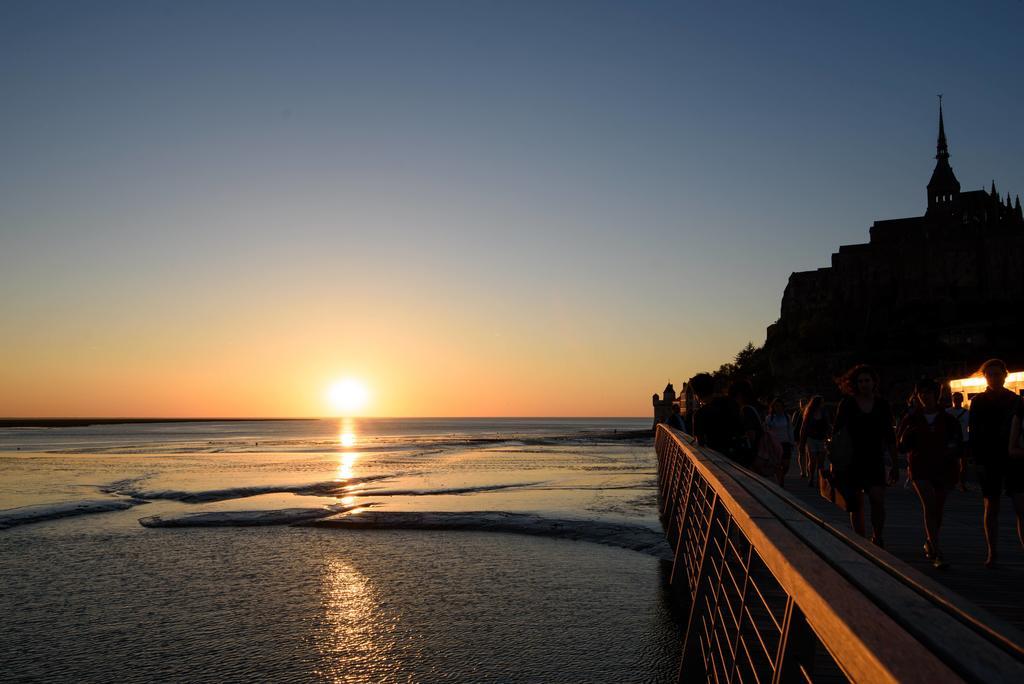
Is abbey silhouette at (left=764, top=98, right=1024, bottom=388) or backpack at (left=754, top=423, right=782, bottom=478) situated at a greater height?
abbey silhouette at (left=764, top=98, right=1024, bottom=388)

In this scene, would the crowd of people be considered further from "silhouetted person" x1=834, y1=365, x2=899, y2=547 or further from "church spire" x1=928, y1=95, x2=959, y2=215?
"church spire" x1=928, y1=95, x2=959, y2=215

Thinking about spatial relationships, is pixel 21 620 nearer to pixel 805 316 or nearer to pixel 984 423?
pixel 984 423

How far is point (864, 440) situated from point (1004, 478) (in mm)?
1157

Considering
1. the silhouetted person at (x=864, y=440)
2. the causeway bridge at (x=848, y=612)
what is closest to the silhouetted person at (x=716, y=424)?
the silhouetted person at (x=864, y=440)

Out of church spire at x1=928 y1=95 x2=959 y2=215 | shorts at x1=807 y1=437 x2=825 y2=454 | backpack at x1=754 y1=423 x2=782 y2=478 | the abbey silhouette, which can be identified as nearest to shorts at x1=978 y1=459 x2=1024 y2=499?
backpack at x1=754 y1=423 x2=782 y2=478

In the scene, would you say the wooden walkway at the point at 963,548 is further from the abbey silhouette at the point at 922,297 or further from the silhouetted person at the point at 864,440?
the abbey silhouette at the point at 922,297

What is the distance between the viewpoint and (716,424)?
8875 mm

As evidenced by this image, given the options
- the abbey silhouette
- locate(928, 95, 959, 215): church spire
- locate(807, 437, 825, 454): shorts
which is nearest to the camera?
locate(807, 437, 825, 454): shorts

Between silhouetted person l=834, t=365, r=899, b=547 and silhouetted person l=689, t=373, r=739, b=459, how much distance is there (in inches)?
66.7

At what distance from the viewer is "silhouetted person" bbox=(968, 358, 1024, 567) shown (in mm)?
6680

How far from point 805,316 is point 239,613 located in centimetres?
9215

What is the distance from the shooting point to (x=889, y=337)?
81.0 m

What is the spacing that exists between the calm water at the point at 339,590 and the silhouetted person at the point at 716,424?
74.3 inches

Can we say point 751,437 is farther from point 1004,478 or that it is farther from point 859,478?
point 1004,478
